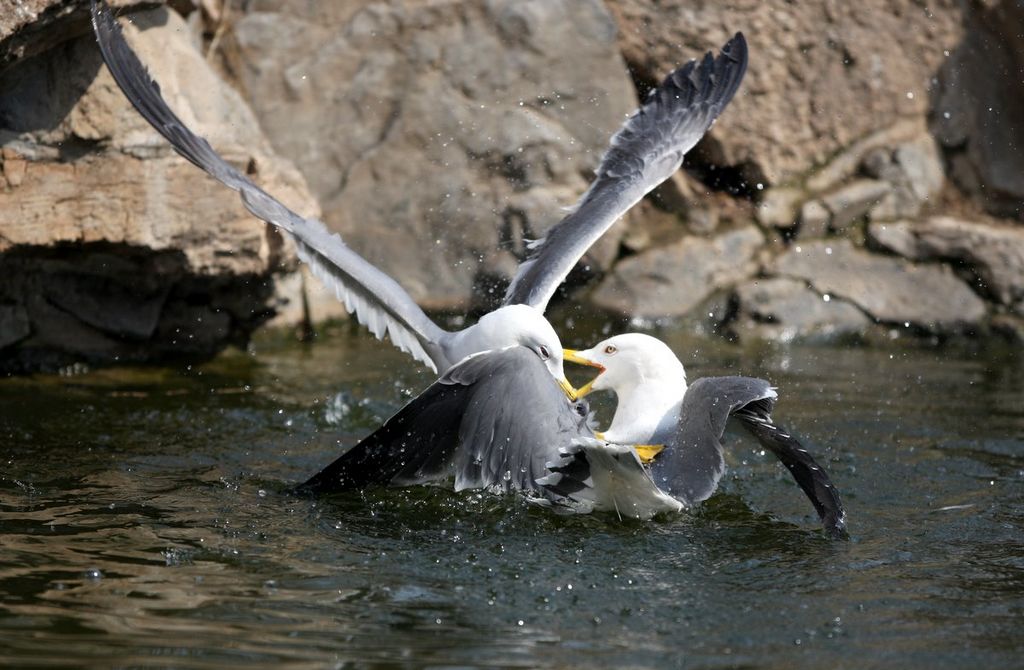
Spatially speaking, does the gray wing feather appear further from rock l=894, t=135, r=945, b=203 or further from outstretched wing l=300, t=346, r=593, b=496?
rock l=894, t=135, r=945, b=203

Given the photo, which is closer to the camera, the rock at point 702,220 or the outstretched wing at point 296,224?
the outstretched wing at point 296,224

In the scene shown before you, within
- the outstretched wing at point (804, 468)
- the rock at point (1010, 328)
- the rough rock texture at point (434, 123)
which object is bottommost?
the rock at point (1010, 328)

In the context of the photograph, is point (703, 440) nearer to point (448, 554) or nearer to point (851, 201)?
point (448, 554)

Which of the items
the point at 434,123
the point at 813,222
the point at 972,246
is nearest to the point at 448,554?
the point at 434,123

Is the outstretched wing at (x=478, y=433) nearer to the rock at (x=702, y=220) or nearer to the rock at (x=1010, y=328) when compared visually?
the rock at (x=702, y=220)

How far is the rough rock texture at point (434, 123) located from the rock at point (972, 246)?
169 cm

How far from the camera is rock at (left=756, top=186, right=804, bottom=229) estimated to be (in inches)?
321

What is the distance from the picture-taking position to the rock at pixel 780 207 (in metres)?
8.15

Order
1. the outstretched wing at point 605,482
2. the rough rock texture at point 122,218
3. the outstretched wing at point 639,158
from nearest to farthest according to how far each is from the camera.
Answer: the outstretched wing at point 605,482 → the outstretched wing at point 639,158 → the rough rock texture at point 122,218

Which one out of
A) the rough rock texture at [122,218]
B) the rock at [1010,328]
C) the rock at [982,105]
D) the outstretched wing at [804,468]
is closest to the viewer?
the outstretched wing at [804,468]

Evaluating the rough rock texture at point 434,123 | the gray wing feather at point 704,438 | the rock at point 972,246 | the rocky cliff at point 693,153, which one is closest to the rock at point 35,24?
the rocky cliff at point 693,153

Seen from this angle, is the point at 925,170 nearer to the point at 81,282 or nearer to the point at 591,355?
the point at 591,355

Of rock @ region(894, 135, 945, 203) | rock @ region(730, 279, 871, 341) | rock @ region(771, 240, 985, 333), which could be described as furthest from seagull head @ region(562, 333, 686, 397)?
rock @ region(894, 135, 945, 203)

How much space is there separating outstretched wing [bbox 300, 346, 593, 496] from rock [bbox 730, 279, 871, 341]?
3.50 m
